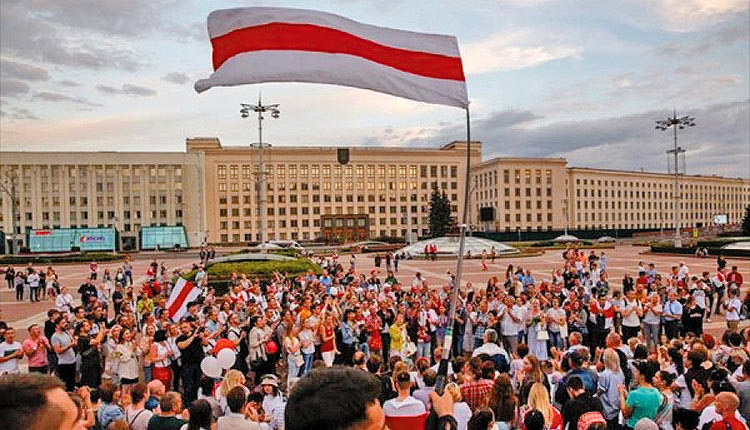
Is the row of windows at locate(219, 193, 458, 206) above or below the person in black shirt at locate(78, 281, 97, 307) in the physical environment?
above

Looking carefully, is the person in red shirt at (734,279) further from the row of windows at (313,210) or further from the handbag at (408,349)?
the row of windows at (313,210)

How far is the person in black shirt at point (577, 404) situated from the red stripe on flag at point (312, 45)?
148 inches

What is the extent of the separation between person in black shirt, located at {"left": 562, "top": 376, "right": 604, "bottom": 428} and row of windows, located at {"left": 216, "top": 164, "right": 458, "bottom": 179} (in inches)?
4227

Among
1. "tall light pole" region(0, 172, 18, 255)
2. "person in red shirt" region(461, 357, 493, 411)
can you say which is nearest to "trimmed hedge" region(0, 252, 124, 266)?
"tall light pole" region(0, 172, 18, 255)

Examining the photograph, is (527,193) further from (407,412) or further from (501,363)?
(407,412)

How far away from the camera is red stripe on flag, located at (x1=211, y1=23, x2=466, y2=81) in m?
6.51

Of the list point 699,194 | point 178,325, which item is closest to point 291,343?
point 178,325

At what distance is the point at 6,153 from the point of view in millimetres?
96688

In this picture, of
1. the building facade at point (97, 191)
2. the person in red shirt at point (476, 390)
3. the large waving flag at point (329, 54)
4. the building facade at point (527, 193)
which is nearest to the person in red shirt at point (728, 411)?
the person in red shirt at point (476, 390)

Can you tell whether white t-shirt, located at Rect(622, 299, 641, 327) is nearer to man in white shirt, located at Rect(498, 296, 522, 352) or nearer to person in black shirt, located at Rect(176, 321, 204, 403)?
man in white shirt, located at Rect(498, 296, 522, 352)

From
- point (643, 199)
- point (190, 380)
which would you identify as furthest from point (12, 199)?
point (643, 199)

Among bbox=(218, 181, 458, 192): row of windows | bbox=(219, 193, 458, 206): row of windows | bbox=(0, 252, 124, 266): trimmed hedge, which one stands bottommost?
bbox=(0, 252, 124, 266): trimmed hedge

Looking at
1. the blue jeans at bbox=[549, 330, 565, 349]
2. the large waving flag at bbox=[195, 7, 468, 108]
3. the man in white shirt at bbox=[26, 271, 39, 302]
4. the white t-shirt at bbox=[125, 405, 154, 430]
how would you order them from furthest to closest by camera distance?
the man in white shirt at bbox=[26, 271, 39, 302], the blue jeans at bbox=[549, 330, 565, 349], the large waving flag at bbox=[195, 7, 468, 108], the white t-shirt at bbox=[125, 405, 154, 430]

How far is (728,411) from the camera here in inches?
206
